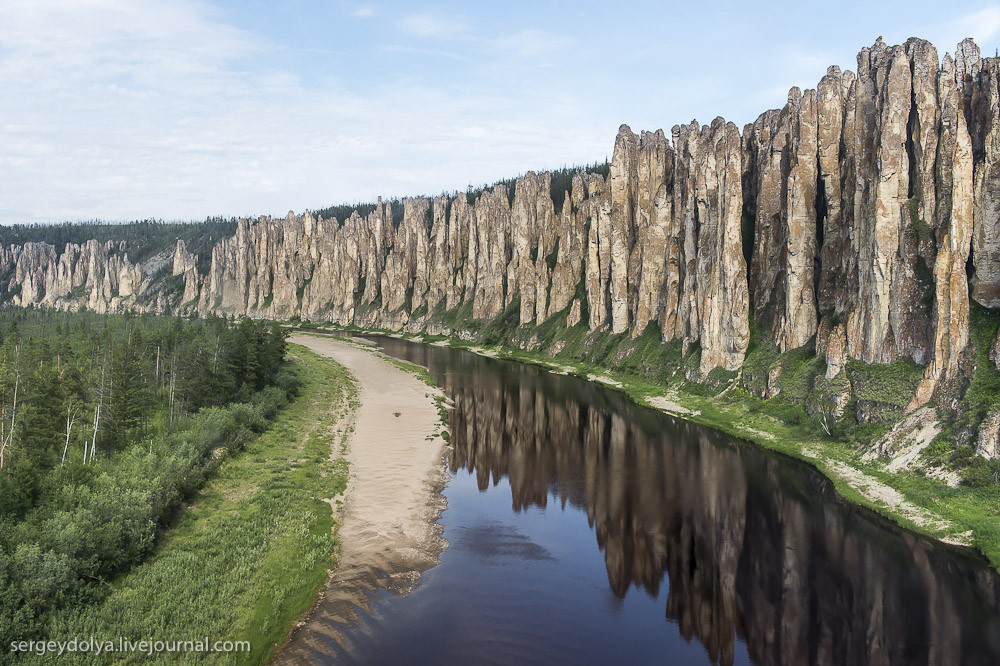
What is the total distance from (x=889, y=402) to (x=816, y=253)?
2476 cm

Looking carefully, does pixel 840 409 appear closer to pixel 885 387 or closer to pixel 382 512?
pixel 885 387

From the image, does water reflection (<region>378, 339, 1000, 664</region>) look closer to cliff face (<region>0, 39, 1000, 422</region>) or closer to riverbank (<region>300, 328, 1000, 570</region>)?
riverbank (<region>300, 328, 1000, 570</region>)

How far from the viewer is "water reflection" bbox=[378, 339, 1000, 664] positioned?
78.6ft

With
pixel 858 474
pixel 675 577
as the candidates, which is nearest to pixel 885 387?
pixel 858 474

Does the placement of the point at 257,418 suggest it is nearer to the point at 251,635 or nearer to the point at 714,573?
the point at 251,635

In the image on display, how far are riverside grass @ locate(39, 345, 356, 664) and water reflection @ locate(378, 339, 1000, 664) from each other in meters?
13.2

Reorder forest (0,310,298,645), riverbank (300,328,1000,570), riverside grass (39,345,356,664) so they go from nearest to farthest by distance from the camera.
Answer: riverside grass (39,345,356,664) → forest (0,310,298,645) → riverbank (300,328,1000,570)

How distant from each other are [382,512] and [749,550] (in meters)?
21.0

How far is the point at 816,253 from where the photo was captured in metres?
63.6

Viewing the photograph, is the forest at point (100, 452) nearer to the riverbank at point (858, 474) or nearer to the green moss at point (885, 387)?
the riverbank at point (858, 474)

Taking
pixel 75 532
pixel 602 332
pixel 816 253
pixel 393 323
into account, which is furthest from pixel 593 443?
pixel 393 323

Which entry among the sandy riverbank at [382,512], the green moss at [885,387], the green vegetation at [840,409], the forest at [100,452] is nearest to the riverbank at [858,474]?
the green vegetation at [840,409]

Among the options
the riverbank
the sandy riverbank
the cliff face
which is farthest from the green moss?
the sandy riverbank

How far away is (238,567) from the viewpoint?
90.5ft
